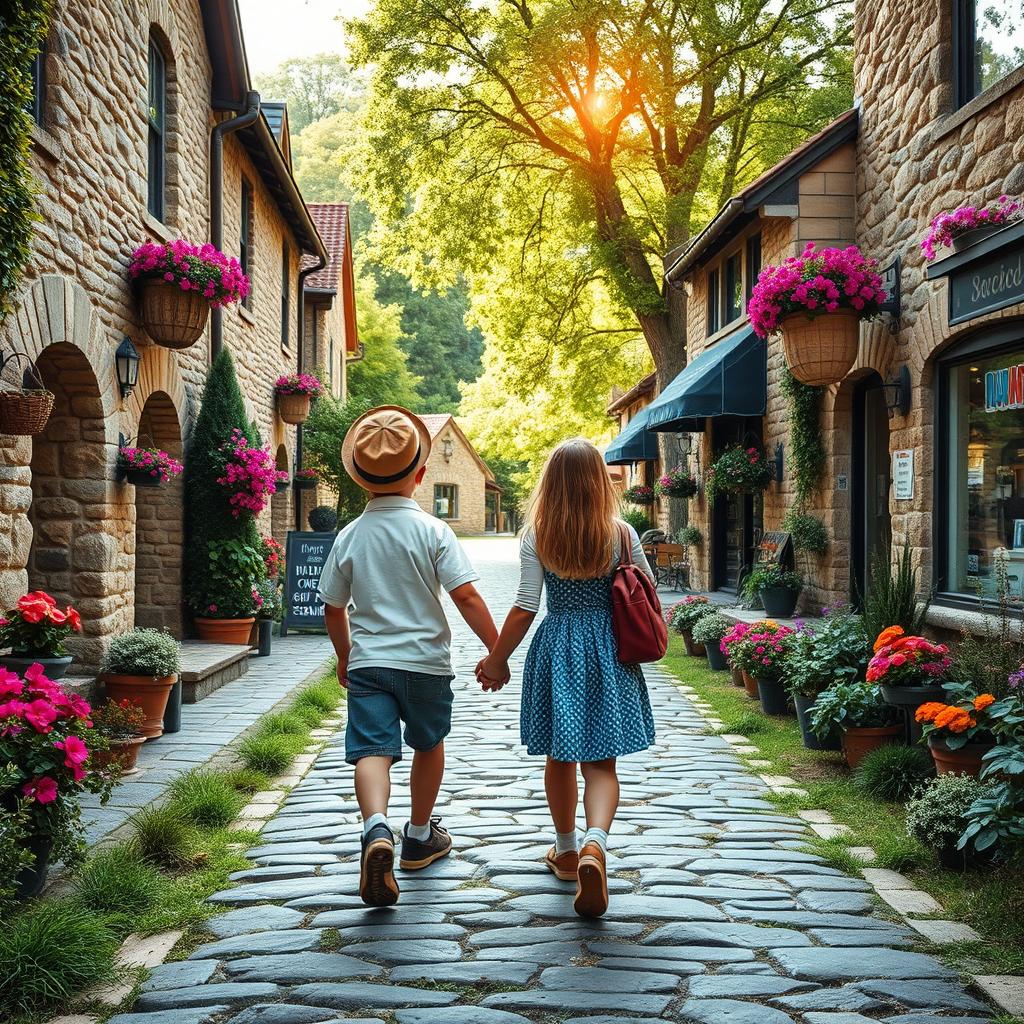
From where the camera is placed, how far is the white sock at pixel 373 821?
408 cm

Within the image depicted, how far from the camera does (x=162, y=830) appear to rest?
477cm

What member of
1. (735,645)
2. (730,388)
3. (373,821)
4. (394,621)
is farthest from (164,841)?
(730,388)

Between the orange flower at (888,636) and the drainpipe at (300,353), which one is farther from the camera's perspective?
the drainpipe at (300,353)

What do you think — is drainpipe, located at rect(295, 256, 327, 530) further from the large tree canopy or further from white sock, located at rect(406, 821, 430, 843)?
white sock, located at rect(406, 821, 430, 843)

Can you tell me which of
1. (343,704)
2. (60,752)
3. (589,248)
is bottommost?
(343,704)

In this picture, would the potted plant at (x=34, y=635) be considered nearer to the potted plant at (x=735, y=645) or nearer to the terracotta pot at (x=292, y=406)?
the potted plant at (x=735, y=645)

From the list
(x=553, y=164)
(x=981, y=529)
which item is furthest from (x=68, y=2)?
(x=553, y=164)

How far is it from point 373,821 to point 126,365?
5.43m

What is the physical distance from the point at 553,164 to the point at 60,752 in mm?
20478

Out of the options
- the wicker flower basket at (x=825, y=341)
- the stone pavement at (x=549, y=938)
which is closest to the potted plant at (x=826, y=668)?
the stone pavement at (x=549, y=938)

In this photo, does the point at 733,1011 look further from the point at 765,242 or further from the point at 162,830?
the point at 765,242

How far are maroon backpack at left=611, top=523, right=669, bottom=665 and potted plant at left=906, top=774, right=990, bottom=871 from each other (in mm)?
1467

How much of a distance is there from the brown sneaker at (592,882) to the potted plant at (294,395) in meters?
13.1

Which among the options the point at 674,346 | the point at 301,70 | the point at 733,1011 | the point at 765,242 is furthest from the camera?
the point at 301,70
